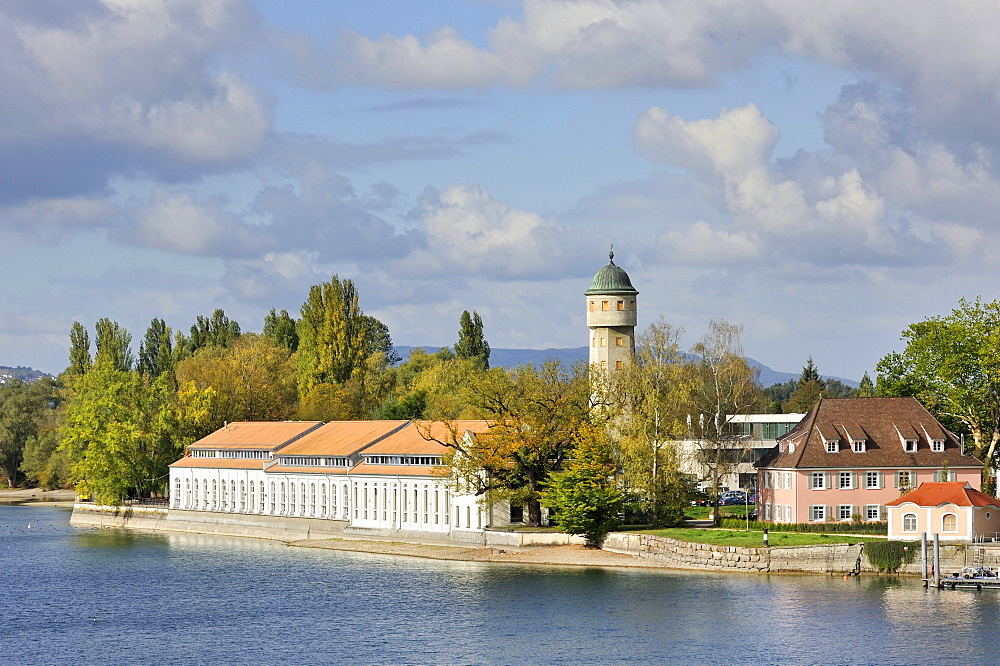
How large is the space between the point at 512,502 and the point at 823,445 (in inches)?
793

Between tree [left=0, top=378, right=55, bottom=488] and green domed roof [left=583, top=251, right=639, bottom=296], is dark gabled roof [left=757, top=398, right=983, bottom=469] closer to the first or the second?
green domed roof [left=583, top=251, right=639, bottom=296]

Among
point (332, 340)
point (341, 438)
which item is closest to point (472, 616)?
point (341, 438)

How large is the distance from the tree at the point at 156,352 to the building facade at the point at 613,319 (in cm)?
8162

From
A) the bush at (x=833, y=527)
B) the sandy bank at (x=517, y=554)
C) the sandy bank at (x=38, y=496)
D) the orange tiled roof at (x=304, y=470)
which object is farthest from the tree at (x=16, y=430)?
the bush at (x=833, y=527)

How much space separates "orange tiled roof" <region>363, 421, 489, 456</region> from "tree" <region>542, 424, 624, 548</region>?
323 inches

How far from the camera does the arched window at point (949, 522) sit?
77562mm

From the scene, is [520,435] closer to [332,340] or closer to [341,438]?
[341,438]

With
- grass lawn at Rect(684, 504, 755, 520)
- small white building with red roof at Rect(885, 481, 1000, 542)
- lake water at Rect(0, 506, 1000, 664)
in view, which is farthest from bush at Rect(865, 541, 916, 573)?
grass lawn at Rect(684, 504, 755, 520)

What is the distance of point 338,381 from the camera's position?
477 ft

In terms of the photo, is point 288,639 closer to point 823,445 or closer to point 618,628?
point 618,628

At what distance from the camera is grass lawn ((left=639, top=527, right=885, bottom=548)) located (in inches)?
3157

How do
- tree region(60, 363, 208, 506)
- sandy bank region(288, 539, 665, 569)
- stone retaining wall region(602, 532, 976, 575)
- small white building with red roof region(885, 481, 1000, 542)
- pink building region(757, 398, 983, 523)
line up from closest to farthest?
stone retaining wall region(602, 532, 976, 575) < small white building with red roof region(885, 481, 1000, 542) < sandy bank region(288, 539, 665, 569) < pink building region(757, 398, 983, 523) < tree region(60, 363, 208, 506)

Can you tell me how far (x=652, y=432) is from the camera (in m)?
90.6

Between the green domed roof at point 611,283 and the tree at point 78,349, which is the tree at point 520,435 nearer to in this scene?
the green domed roof at point 611,283
